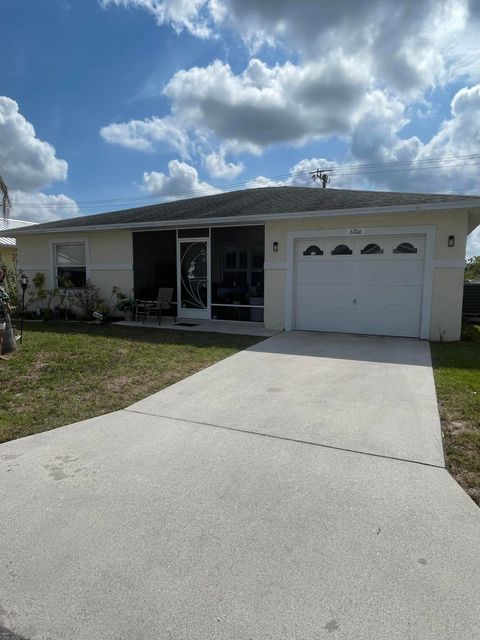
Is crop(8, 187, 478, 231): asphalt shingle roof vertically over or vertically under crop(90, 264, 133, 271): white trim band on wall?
over

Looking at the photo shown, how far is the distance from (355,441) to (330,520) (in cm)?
127

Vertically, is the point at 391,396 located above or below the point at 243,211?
below

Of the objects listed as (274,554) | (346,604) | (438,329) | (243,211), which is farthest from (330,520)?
(243,211)

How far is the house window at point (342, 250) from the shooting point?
9484 mm

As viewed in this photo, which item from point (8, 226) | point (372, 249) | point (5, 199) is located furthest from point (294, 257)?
point (8, 226)

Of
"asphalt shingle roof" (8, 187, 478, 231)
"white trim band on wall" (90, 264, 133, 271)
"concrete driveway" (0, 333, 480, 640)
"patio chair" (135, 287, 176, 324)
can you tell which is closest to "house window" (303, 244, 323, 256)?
"asphalt shingle roof" (8, 187, 478, 231)

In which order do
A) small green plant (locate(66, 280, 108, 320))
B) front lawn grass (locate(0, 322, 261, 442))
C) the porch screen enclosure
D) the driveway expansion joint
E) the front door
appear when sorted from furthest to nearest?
small green plant (locate(66, 280, 108, 320))
the front door
the porch screen enclosure
front lawn grass (locate(0, 322, 261, 442))
the driveway expansion joint

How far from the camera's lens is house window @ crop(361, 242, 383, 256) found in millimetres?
9227

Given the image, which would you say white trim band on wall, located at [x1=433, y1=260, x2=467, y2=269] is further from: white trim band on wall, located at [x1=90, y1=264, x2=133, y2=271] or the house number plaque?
white trim band on wall, located at [x1=90, y1=264, x2=133, y2=271]

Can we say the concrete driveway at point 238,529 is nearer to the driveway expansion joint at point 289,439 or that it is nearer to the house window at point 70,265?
the driveway expansion joint at point 289,439

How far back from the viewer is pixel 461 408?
459 cm

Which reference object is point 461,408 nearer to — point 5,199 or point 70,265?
point 5,199

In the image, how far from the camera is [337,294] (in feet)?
31.7

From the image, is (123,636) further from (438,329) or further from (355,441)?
(438,329)
